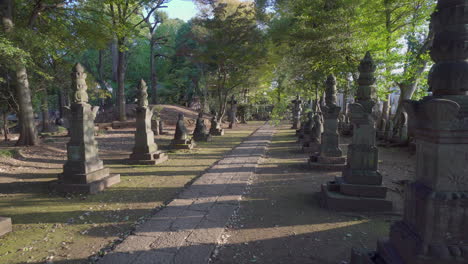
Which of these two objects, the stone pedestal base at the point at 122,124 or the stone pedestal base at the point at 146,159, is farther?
the stone pedestal base at the point at 122,124

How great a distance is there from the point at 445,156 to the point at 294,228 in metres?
2.59

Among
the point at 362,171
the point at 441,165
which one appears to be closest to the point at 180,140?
the point at 362,171

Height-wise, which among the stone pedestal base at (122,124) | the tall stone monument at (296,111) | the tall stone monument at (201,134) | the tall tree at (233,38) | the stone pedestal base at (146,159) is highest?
the tall tree at (233,38)

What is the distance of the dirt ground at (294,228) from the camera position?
377 centimetres

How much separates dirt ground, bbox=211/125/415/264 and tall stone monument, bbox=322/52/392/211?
0.67 feet

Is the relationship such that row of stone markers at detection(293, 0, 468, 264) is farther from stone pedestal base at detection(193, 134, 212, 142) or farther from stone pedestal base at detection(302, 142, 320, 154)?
stone pedestal base at detection(193, 134, 212, 142)

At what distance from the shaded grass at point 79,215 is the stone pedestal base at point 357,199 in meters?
3.40

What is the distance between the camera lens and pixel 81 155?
6996mm

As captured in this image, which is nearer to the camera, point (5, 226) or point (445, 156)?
point (445, 156)

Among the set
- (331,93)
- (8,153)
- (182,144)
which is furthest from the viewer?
(182,144)

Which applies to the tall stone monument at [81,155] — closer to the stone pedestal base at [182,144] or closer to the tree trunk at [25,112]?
the stone pedestal base at [182,144]

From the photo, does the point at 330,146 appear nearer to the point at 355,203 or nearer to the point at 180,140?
the point at 355,203

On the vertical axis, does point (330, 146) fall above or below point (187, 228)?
above

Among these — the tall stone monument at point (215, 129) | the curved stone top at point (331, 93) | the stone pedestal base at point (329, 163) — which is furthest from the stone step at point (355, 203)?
the tall stone monument at point (215, 129)
